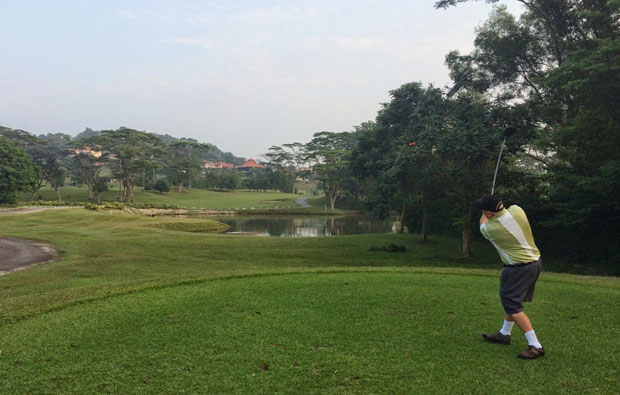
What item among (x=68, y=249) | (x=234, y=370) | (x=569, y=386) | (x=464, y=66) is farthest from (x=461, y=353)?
(x=464, y=66)

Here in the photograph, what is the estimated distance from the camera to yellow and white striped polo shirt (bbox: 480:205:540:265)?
4461 millimetres

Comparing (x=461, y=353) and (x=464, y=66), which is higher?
(x=464, y=66)

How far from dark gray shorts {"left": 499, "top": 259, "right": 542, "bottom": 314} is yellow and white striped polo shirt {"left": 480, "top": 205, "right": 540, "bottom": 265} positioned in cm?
10

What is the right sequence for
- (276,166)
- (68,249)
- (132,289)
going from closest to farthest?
1. (132,289)
2. (68,249)
3. (276,166)

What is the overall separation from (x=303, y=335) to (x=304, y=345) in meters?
0.31

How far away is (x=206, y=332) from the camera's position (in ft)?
15.6

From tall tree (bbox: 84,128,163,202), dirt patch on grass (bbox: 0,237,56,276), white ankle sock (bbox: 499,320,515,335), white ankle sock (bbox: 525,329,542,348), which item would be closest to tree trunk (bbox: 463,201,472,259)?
white ankle sock (bbox: 499,320,515,335)

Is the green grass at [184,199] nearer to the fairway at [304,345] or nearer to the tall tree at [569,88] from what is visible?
the tall tree at [569,88]

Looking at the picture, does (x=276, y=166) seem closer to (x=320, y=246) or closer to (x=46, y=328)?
(x=320, y=246)

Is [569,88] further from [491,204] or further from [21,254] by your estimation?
[21,254]

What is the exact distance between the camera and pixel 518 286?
14.5ft

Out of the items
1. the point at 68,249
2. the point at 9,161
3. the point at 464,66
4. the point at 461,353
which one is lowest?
the point at 68,249

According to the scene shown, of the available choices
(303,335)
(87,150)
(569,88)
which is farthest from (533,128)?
(87,150)

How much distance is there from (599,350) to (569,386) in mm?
1095
